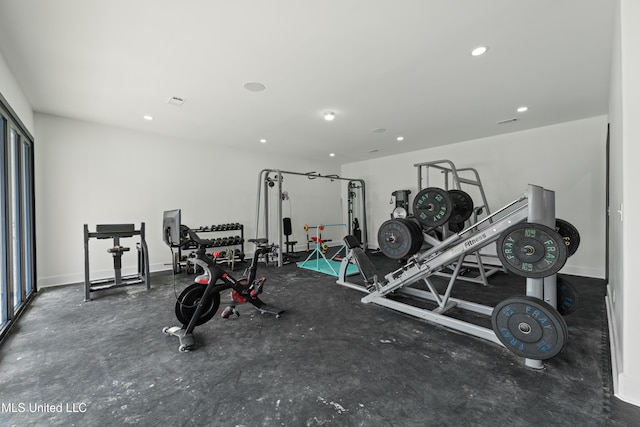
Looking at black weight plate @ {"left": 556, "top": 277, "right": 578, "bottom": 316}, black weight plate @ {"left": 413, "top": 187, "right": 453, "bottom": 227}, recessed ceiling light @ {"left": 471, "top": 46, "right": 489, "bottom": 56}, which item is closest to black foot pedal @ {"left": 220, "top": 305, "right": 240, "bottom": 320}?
black weight plate @ {"left": 413, "top": 187, "right": 453, "bottom": 227}

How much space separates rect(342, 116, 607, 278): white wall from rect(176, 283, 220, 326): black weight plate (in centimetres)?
516

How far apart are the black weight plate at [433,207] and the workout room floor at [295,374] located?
1038 mm

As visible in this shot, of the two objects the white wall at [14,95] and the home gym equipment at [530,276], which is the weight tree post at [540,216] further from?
the white wall at [14,95]

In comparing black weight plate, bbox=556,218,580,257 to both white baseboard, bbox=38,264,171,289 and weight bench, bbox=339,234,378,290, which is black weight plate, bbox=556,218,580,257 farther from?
white baseboard, bbox=38,264,171,289

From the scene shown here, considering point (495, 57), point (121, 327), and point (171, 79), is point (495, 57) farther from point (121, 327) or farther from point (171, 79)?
point (121, 327)

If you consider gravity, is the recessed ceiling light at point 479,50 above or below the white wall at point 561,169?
above

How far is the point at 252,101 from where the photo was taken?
11.5 feet

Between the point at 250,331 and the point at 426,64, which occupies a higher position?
the point at 426,64

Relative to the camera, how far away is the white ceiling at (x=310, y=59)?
6.42 feet

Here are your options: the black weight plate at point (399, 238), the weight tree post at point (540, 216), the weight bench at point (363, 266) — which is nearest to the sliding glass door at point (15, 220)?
the weight bench at point (363, 266)

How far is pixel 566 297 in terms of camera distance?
241cm

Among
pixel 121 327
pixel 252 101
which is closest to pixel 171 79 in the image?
pixel 252 101

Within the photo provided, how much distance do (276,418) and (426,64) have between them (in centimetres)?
309

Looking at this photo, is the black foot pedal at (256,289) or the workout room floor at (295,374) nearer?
the workout room floor at (295,374)
